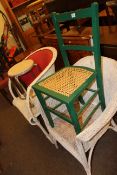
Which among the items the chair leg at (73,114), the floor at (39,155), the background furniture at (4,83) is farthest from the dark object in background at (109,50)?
the background furniture at (4,83)

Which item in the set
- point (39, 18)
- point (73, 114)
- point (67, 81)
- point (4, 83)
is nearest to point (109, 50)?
point (67, 81)

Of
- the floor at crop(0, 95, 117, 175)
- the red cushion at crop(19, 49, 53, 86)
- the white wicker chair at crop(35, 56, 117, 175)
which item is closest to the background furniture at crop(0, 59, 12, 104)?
the floor at crop(0, 95, 117, 175)

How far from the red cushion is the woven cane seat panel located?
0.43 meters

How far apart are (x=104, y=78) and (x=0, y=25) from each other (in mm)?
3172

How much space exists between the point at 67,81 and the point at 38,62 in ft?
2.42

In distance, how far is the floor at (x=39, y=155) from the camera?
1551 millimetres

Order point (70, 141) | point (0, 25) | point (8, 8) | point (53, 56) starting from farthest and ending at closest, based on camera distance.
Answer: point (0, 25), point (8, 8), point (53, 56), point (70, 141)

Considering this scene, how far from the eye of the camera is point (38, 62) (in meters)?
1.97

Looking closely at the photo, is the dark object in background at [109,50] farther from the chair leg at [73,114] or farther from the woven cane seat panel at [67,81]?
the chair leg at [73,114]

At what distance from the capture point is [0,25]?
3.98m

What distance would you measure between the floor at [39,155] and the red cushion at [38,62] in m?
0.55

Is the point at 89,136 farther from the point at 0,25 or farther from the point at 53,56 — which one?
the point at 0,25

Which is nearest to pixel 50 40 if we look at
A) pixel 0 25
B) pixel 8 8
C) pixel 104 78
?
pixel 104 78

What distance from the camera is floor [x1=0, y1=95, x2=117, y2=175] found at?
61.1 inches
